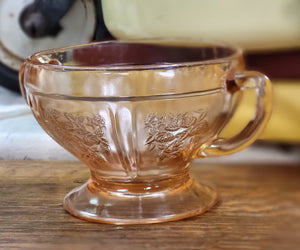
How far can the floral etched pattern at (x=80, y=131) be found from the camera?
341 mm

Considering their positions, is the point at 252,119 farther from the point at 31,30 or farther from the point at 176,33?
the point at 31,30

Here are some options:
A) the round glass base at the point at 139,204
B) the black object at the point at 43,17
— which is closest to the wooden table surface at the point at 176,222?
the round glass base at the point at 139,204

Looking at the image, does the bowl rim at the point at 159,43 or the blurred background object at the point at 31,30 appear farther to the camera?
the blurred background object at the point at 31,30

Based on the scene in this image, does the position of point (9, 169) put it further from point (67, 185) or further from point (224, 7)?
point (224, 7)

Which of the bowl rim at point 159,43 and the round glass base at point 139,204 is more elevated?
the bowl rim at point 159,43

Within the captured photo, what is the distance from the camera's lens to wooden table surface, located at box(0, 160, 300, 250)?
1.02 feet

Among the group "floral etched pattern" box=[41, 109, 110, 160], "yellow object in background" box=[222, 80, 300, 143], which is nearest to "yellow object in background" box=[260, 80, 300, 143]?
"yellow object in background" box=[222, 80, 300, 143]

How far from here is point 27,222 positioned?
0.34m

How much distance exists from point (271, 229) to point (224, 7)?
164 millimetres

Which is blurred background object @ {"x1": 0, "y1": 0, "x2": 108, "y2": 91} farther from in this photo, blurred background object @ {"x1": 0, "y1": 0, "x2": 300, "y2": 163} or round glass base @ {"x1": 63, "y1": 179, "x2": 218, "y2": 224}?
round glass base @ {"x1": 63, "y1": 179, "x2": 218, "y2": 224}

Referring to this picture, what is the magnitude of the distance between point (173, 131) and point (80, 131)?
2.4 inches

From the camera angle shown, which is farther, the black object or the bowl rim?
the black object

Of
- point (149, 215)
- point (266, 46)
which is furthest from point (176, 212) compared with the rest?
point (266, 46)

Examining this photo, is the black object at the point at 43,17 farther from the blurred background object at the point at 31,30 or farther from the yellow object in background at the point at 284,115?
the yellow object in background at the point at 284,115
